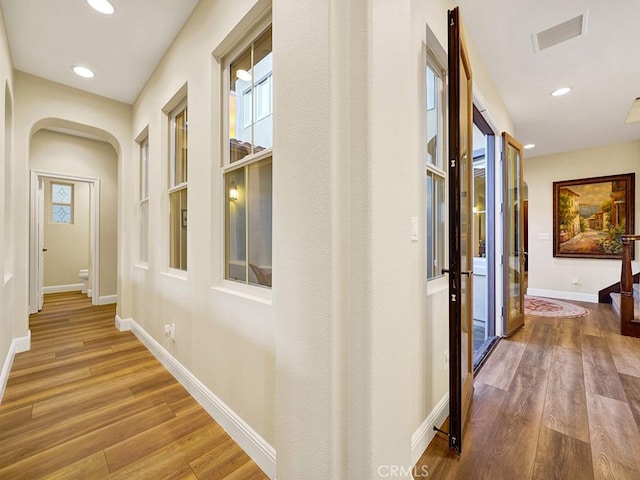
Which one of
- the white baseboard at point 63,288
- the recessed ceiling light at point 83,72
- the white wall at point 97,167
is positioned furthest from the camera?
the white baseboard at point 63,288

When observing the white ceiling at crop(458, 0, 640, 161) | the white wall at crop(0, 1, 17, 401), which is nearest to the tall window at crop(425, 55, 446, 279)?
the white ceiling at crop(458, 0, 640, 161)

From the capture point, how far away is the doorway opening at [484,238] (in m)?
3.14

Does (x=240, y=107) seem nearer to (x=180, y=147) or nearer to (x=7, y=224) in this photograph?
(x=180, y=147)

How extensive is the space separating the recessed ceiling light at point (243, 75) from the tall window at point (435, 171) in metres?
1.17

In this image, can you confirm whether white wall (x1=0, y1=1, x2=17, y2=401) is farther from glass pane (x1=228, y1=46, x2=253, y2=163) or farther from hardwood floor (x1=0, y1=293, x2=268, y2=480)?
glass pane (x1=228, y1=46, x2=253, y2=163)

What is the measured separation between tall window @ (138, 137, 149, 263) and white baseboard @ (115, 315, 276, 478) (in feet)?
4.14

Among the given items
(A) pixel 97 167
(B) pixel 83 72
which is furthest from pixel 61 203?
(B) pixel 83 72

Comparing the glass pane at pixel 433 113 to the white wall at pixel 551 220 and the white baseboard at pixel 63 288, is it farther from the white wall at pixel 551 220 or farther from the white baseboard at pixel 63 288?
the white baseboard at pixel 63 288

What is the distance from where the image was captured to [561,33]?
218 centimetres

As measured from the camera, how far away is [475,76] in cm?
234

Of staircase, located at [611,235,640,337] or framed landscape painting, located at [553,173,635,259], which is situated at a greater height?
framed landscape painting, located at [553,173,635,259]

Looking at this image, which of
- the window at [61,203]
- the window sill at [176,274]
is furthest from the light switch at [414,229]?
the window at [61,203]

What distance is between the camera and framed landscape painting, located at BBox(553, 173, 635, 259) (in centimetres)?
467

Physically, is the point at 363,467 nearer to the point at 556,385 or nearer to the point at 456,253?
the point at 456,253
